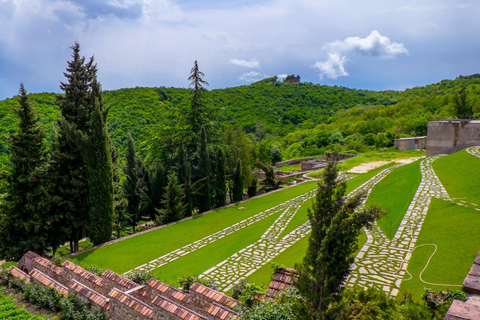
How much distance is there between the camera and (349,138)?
4816cm

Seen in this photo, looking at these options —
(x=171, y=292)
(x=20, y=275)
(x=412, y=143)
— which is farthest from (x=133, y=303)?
(x=412, y=143)

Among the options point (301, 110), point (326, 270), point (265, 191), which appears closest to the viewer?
point (326, 270)

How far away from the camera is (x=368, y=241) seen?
418 inches

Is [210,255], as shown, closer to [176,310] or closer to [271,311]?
[176,310]

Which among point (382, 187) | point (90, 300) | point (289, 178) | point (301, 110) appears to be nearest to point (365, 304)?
point (90, 300)

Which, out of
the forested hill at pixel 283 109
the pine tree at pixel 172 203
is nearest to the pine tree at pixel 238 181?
the forested hill at pixel 283 109

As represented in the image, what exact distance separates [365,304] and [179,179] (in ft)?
48.9

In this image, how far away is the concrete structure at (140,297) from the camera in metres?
5.70

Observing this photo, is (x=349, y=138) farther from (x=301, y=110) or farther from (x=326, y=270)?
(x=326, y=270)

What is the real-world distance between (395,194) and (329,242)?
11923 mm

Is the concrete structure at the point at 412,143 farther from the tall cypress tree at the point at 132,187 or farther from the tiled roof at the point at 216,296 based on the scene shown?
the tiled roof at the point at 216,296

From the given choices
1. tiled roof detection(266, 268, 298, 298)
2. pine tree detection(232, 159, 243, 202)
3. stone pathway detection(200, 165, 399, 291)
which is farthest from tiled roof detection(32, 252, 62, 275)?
pine tree detection(232, 159, 243, 202)

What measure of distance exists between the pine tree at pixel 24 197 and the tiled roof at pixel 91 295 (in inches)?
253

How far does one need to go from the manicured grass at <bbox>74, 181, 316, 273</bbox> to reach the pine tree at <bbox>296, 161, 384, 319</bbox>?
862 cm
